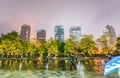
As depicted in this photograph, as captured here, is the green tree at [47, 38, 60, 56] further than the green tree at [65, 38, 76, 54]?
No

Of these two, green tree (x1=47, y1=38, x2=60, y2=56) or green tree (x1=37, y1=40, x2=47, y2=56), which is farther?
green tree (x1=37, y1=40, x2=47, y2=56)

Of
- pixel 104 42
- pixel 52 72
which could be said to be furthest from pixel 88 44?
pixel 52 72

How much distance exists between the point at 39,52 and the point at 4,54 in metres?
19.4

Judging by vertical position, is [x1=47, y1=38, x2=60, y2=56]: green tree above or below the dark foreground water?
above

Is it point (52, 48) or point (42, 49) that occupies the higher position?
A: point (52, 48)

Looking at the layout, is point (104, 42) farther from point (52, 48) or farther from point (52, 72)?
point (52, 72)

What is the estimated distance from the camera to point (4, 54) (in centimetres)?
11719

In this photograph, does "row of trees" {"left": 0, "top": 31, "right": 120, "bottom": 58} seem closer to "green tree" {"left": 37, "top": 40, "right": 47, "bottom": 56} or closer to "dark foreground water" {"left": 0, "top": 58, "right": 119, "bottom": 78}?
"green tree" {"left": 37, "top": 40, "right": 47, "bottom": 56}

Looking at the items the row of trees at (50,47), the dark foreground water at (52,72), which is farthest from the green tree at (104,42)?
the dark foreground water at (52,72)

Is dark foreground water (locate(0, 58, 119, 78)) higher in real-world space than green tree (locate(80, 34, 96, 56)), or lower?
lower

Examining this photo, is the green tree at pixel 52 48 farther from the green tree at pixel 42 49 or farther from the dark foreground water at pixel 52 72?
the dark foreground water at pixel 52 72

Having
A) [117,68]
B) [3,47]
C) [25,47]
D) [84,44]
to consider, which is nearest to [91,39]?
[84,44]

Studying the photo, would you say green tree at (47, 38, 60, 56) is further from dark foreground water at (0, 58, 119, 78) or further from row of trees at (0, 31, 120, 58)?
dark foreground water at (0, 58, 119, 78)

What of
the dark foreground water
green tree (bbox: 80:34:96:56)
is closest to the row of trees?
green tree (bbox: 80:34:96:56)
